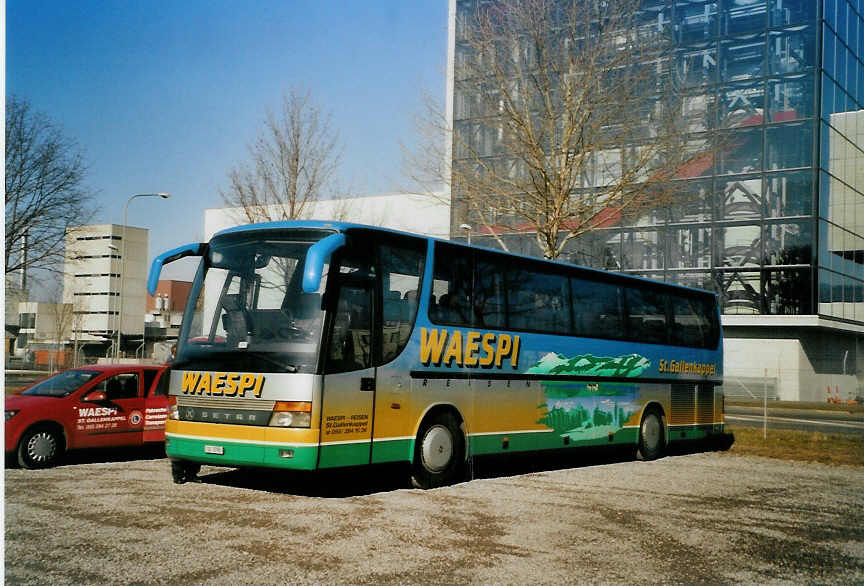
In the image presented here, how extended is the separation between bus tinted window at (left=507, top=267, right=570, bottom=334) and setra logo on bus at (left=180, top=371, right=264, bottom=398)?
4.43 metres

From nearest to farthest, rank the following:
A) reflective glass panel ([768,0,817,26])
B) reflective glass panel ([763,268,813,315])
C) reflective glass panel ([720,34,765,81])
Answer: reflective glass panel ([768,0,817,26]) → reflective glass panel ([763,268,813,315]) → reflective glass panel ([720,34,765,81])

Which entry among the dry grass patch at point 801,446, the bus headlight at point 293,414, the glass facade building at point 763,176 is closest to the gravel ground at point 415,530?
the bus headlight at point 293,414

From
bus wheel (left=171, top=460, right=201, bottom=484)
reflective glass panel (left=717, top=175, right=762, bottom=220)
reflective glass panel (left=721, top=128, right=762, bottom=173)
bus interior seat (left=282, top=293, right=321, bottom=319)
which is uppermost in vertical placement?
reflective glass panel (left=721, top=128, right=762, bottom=173)

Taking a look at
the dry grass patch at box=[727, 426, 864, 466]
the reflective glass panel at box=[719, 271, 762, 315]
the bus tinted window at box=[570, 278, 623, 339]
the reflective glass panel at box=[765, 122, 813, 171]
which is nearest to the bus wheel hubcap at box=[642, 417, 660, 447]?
the bus tinted window at box=[570, 278, 623, 339]

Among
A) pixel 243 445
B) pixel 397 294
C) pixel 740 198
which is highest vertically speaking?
pixel 740 198

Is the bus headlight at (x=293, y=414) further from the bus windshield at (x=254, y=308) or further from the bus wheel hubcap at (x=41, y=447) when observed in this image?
the bus wheel hubcap at (x=41, y=447)

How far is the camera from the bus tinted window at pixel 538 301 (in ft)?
44.6

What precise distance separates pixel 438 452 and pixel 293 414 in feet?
8.24

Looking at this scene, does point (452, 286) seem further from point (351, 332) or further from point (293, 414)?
point (293, 414)

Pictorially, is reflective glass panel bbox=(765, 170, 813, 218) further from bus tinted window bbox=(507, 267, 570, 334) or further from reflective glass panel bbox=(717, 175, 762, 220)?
bus tinted window bbox=(507, 267, 570, 334)

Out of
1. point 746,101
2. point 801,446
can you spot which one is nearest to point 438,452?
point 801,446

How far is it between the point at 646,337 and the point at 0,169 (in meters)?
12.3

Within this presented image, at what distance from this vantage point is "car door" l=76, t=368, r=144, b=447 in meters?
13.7

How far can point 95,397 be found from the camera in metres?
13.9
